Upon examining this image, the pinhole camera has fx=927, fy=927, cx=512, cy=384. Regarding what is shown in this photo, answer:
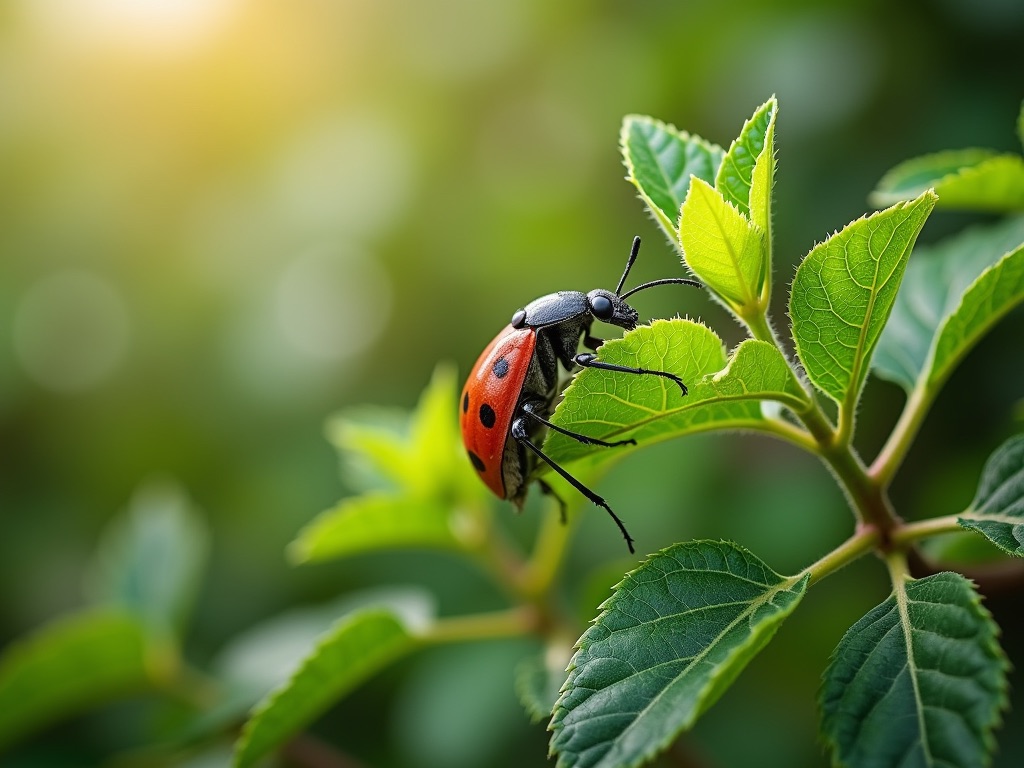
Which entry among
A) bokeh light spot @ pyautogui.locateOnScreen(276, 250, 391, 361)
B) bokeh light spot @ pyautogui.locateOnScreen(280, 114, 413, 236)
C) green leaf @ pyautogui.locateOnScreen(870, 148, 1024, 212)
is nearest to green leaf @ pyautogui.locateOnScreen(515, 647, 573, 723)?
green leaf @ pyautogui.locateOnScreen(870, 148, 1024, 212)

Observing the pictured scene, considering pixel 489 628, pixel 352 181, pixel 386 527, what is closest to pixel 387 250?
pixel 352 181

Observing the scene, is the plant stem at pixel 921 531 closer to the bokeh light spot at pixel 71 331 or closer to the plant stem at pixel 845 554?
the plant stem at pixel 845 554

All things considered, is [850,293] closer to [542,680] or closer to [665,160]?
[665,160]

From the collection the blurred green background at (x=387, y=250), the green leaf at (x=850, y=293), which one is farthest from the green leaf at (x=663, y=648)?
the blurred green background at (x=387, y=250)

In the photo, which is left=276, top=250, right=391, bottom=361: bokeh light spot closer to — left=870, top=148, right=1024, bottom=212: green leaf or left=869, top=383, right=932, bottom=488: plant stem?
left=870, top=148, right=1024, bottom=212: green leaf

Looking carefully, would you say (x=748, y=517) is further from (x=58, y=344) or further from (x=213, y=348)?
(x=58, y=344)
